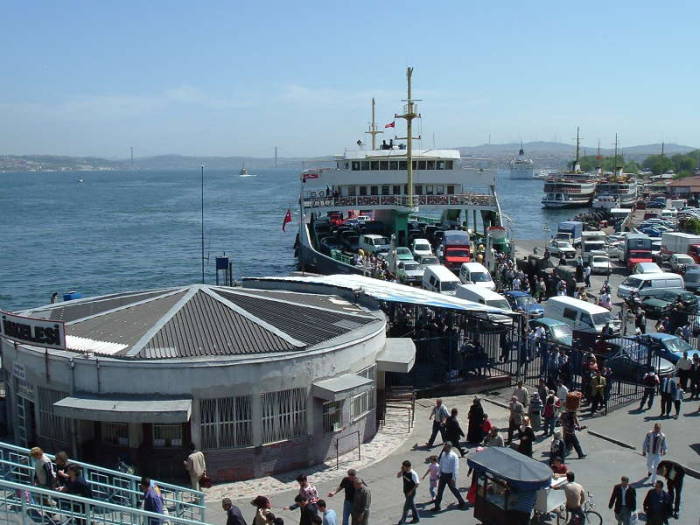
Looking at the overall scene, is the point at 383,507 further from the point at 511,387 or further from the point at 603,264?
the point at 603,264

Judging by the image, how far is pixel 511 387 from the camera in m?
21.2

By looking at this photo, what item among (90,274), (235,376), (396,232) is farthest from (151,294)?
(90,274)

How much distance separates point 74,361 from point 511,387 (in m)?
11.9

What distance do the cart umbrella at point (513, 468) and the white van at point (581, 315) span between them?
48.1 ft

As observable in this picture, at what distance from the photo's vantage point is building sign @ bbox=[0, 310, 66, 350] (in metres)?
14.8

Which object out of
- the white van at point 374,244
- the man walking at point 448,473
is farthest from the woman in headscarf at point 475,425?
the white van at point 374,244

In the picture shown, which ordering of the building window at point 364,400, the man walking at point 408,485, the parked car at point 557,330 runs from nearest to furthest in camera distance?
1. the man walking at point 408,485
2. the building window at point 364,400
3. the parked car at point 557,330

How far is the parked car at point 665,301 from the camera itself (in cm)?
3025

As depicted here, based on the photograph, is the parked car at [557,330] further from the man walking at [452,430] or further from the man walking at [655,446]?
the man walking at [655,446]

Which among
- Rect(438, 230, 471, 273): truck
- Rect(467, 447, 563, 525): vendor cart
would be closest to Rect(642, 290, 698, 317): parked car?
Rect(438, 230, 471, 273): truck

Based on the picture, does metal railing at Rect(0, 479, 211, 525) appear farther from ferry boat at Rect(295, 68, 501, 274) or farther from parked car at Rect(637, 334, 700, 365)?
ferry boat at Rect(295, 68, 501, 274)

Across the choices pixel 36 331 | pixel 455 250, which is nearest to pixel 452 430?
pixel 36 331

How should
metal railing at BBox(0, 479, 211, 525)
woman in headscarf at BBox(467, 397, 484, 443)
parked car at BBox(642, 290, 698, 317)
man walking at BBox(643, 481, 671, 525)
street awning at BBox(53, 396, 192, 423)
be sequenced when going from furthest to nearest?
parked car at BBox(642, 290, 698, 317) → woman in headscarf at BBox(467, 397, 484, 443) → street awning at BBox(53, 396, 192, 423) → man walking at BBox(643, 481, 671, 525) → metal railing at BBox(0, 479, 211, 525)

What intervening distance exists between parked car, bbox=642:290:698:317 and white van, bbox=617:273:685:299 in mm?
280
